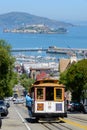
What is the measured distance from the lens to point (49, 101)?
34156 mm

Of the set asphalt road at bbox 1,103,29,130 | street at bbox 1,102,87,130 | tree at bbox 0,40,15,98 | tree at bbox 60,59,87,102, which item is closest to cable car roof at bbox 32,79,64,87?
street at bbox 1,102,87,130

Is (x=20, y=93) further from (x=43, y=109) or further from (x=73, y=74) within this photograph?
(x=43, y=109)

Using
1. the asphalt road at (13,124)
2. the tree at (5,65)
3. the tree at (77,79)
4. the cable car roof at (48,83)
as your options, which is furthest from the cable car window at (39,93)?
the tree at (77,79)

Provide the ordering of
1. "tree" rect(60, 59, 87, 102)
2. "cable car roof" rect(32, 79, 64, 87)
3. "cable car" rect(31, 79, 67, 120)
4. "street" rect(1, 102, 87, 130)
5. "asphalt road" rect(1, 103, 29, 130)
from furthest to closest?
1. "tree" rect(60, 59, 87, 102)
2. "cable car roof" rect(32, 79, 64, 87)
3. "cable car" rect(31, 79, 67, 120)
4. "asphalt road" rect(1, 103, 29, 130)
5. "street" rect(1, 102, 87, 130)

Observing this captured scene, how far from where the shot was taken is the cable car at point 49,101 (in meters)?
34.0

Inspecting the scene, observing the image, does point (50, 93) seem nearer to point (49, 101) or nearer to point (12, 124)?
point (49, 101)

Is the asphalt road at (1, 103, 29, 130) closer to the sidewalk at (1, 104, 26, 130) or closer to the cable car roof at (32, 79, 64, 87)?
the sidewalk at (1, 104, 26, 130)

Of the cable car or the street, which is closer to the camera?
the street

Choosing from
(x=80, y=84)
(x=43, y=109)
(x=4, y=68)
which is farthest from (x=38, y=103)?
(x=80, y=84)

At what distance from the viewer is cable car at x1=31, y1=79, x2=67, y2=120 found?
34.0 metres

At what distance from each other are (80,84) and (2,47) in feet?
80.7

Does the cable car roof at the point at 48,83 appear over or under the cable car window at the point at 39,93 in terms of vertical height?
over

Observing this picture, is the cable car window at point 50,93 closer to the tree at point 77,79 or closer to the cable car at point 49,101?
the cable car at point 49,101

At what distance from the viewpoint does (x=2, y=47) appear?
50.7m
